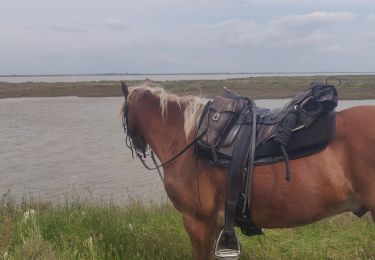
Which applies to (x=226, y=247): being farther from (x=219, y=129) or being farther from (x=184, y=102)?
(x=184, y=102)

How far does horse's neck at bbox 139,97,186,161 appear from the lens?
4.14m

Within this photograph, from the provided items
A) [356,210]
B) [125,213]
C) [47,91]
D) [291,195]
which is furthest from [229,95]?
[47,91]

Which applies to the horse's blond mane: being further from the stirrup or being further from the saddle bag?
the stirrup

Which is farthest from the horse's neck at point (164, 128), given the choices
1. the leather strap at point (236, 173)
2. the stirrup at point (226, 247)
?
the stirrup at point (226, 247)

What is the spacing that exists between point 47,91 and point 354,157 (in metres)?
56.1

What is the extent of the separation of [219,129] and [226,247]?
1.00 m

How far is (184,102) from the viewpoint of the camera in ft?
13.9

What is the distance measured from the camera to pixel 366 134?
3.29 meters

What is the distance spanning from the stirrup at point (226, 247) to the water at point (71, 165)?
1930 millimetres

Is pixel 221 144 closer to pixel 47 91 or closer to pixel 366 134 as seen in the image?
pixel 366 134

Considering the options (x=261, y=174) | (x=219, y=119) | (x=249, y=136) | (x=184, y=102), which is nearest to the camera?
(x=261, y=174)

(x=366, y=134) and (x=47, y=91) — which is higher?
(x=366, y=134)

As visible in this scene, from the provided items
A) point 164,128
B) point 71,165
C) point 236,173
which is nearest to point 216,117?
point 236,173

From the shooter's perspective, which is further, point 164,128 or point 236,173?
point 164,128
